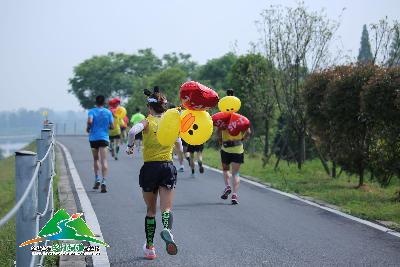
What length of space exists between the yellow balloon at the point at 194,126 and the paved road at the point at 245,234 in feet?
4.61

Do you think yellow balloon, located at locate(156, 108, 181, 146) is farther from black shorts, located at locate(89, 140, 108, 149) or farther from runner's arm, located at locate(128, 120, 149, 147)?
black shorts, located at locate(89, 140, 108, 149)

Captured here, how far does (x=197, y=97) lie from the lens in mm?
7094

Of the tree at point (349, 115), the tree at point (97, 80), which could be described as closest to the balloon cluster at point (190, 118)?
the tree at point (349, 115)

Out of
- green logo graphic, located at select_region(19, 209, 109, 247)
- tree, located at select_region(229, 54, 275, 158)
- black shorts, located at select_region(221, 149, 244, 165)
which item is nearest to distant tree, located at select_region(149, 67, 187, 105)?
tree, located at select_region(229, 54, 275, 158)

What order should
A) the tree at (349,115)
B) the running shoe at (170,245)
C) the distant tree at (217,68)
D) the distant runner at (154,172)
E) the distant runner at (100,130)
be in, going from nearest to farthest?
the running shoe at (170,245) < the distant runner at (154,172) < the distant runner at (100,130) < the tree at (349,115) < the distant tree at (217,68)

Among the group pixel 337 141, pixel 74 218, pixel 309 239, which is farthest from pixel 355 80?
pixel 74 218

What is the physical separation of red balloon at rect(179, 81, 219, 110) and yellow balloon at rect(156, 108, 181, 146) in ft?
1.18

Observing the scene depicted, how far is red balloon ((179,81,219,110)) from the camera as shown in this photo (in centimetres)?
709

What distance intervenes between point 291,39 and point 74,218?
13653 mm

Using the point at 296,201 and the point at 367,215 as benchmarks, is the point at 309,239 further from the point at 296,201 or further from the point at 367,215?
the point at 296,201

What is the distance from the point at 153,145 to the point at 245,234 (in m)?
2.25

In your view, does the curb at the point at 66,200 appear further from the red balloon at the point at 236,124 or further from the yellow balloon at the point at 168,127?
the red balloon at the point at 236,124

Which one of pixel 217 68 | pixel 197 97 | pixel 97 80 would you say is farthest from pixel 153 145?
pixel 97 80

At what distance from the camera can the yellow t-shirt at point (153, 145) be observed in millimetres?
6965
